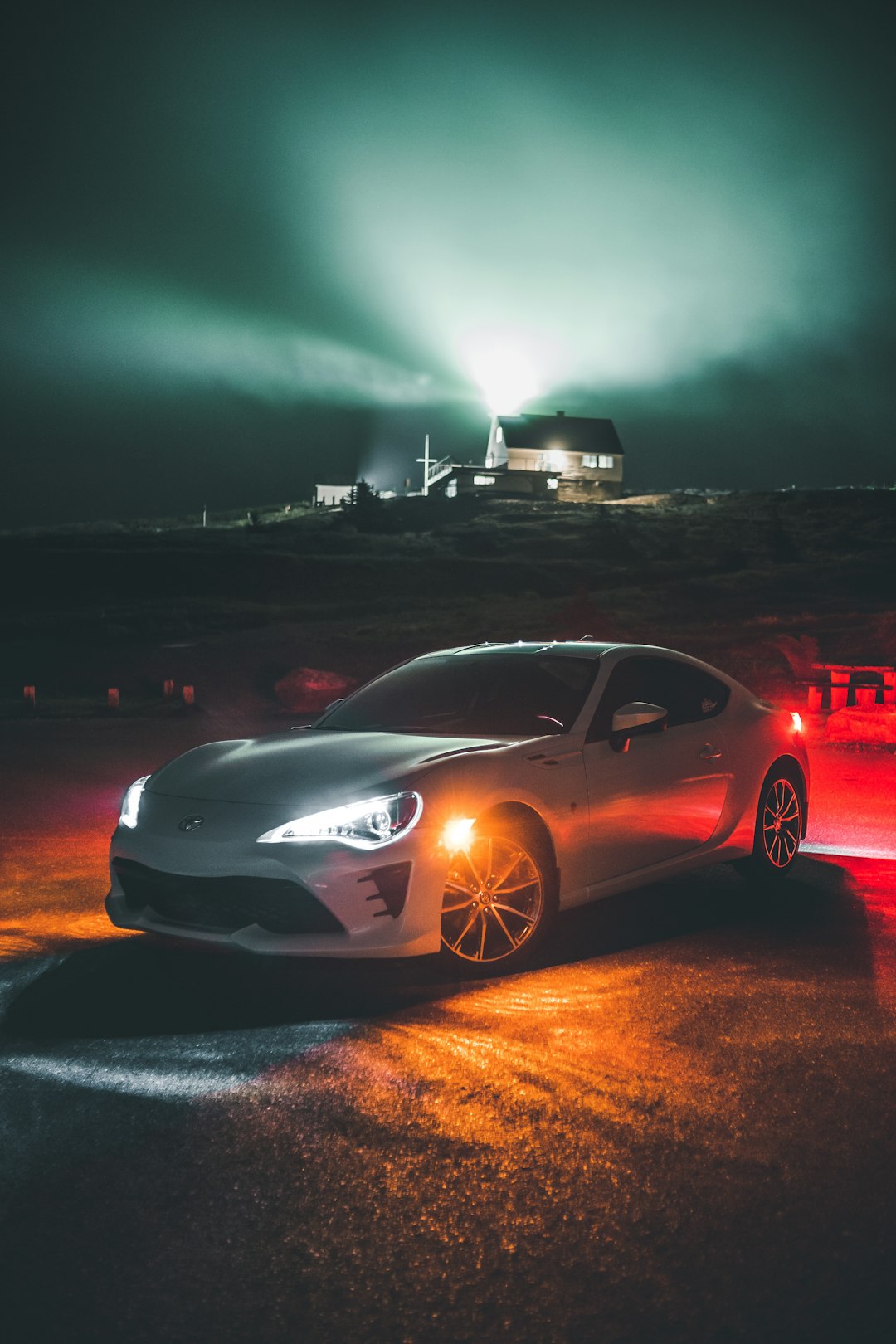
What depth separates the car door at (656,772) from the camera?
6.02 m

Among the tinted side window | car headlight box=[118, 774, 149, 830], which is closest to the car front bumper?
car headlight box=[118, 774, 149, 830]

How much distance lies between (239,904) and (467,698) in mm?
2425

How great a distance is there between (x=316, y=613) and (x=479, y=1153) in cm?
4504

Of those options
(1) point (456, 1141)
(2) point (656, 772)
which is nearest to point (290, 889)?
(1) point (456, 1141)

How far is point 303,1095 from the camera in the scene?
403 cm

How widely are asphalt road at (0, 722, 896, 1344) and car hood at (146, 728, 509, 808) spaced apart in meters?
0.75

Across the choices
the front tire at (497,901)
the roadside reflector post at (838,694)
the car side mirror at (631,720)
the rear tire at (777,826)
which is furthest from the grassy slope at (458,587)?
the front tire at (497,901)

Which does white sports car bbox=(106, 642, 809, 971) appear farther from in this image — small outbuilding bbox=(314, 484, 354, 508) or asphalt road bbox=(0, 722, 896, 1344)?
small outbuilding bbox=(314, 484, 354, 508)

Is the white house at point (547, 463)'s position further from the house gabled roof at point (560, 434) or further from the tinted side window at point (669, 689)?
the tinted side window at point (669, 689)

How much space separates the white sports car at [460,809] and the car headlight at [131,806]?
0.05 feet

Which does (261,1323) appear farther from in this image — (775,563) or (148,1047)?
(775,563)

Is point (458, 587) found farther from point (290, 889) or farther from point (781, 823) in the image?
point (290, 889)

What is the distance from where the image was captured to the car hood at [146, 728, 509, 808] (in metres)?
5.29

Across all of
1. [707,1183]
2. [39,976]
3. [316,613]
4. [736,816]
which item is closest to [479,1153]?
[707,1183]
